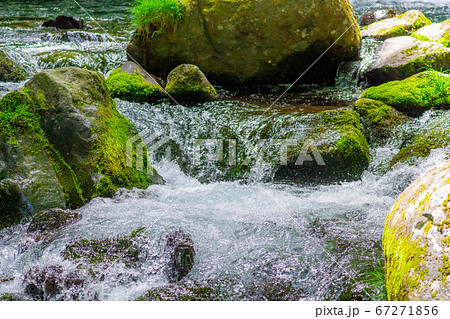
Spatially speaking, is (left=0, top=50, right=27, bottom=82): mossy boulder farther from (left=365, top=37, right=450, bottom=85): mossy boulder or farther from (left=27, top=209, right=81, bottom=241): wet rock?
(left=365, top=37, right=450, bottom=85): mossy boulder

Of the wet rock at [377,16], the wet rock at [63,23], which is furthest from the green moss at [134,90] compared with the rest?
the wet rock at [377,16]

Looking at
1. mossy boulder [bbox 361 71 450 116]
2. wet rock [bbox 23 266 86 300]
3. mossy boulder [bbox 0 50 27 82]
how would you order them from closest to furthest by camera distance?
wet rock [bbox 23 266 86 300] < mossy boulder [bbox 361 71 450 116] < mossy boulder [bbox 0 50 27 82]

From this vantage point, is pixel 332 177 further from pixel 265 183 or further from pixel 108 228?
pixel 108 228

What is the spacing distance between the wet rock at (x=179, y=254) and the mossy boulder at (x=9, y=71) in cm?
569

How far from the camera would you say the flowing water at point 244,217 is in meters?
2.94

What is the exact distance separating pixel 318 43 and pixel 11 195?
5472mm

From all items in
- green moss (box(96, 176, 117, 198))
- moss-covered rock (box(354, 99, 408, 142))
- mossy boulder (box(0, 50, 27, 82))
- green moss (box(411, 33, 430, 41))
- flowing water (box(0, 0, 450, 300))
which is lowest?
flowing water (box(0, 0, 450, 300))

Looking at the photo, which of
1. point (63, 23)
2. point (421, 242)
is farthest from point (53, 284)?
point (63, 23)

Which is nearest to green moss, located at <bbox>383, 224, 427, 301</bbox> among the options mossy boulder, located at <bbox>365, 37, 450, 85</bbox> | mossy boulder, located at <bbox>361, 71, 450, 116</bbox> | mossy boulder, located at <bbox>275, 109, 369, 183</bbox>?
mossy boulder, located at <bbox>275, 109, 369, 183</bbox>

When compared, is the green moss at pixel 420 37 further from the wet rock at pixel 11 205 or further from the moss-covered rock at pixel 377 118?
the wet rock at pixel 11 205

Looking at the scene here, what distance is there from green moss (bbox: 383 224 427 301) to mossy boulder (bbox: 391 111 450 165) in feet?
9.21

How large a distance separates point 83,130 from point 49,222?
1.03 meters

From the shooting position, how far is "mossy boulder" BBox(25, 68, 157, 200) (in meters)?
4.05

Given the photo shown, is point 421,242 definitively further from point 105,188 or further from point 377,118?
point 377,118
